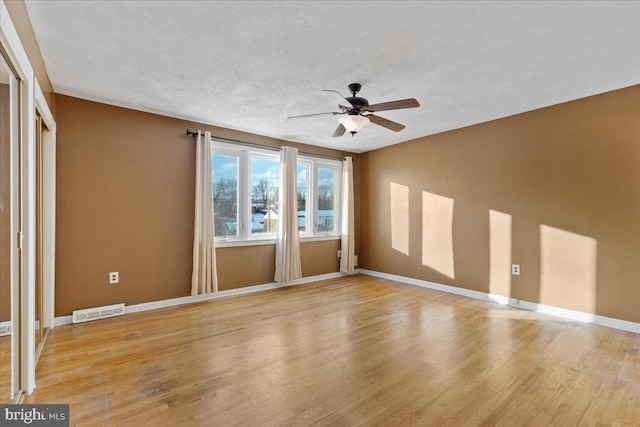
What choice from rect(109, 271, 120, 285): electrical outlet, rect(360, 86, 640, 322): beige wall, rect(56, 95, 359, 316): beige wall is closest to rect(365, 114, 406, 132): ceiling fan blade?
rect(360, 86, 640, 322): beige wall

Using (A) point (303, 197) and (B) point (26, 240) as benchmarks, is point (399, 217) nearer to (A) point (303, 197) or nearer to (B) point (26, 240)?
(A) point (303, 197)

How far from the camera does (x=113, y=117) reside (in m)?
3.59

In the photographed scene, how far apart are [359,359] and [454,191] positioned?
3097 mm

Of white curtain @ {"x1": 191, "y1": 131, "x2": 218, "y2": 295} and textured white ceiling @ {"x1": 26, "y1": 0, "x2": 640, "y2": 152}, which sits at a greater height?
textured white ceiling @ {"x1": 26, "y1": 0, "x2": 640, "y2": 152}

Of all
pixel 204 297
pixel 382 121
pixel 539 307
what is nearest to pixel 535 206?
pixel 539 307

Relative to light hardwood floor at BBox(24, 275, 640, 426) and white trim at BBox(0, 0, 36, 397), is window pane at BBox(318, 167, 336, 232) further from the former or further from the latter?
white trim at BBox(0, 0, 36, 397)

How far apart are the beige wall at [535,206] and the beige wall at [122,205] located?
3.17 metres

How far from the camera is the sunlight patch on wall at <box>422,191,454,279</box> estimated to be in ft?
15.4

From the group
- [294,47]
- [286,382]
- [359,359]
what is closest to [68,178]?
[294,47]

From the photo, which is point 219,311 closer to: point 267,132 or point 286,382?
point 286,382

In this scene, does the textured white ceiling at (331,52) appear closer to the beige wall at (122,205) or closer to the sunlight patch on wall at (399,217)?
the beige wall at (122,205)

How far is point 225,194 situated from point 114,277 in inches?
67.8

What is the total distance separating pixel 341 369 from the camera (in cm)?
238

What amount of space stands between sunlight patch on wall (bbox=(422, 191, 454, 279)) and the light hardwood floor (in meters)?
1.12
